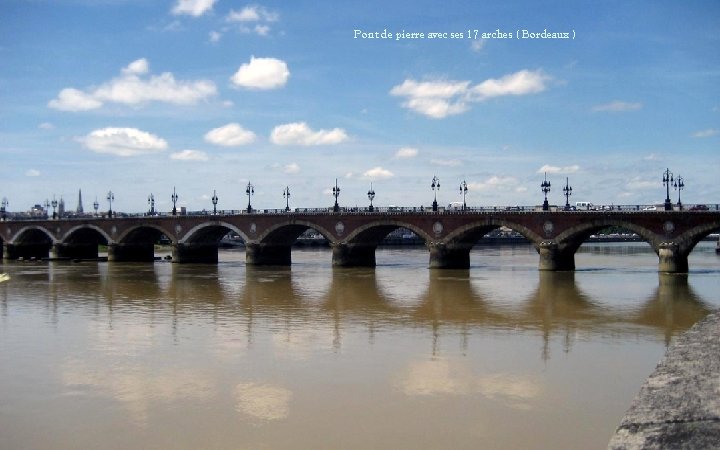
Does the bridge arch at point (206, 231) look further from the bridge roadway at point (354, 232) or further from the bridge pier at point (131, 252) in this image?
the bridge pier at point (131, 252)

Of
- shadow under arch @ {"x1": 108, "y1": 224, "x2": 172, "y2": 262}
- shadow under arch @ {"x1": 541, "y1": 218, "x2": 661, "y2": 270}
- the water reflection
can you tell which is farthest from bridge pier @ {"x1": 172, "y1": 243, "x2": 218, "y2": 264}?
shadow under arch @ {"x1": 541, "y1": 218, "x2": 661, "y2": 270}

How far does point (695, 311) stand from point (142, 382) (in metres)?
24.8

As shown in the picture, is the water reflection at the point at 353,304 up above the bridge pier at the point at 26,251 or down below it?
below

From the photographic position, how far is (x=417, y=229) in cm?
6038

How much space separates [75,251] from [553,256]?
57824 millimetres

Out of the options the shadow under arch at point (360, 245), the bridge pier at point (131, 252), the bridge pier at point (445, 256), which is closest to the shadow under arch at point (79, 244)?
the bridge pier at point (131, 252)

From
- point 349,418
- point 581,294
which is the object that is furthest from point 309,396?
point 581,294

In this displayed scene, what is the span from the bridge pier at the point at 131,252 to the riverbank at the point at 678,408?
73.0 metres

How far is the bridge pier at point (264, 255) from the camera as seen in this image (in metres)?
69.1

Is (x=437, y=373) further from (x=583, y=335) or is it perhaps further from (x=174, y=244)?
(x=174, y=244)

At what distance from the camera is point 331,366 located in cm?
2033

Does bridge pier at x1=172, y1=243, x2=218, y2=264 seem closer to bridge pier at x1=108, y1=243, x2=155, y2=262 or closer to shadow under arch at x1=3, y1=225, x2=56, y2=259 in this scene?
bridge pier at x1=108, y1=243, x2=155, y2=262

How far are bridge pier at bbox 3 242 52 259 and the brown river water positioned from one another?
52.3 m

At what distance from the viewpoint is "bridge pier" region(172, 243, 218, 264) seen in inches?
2933
